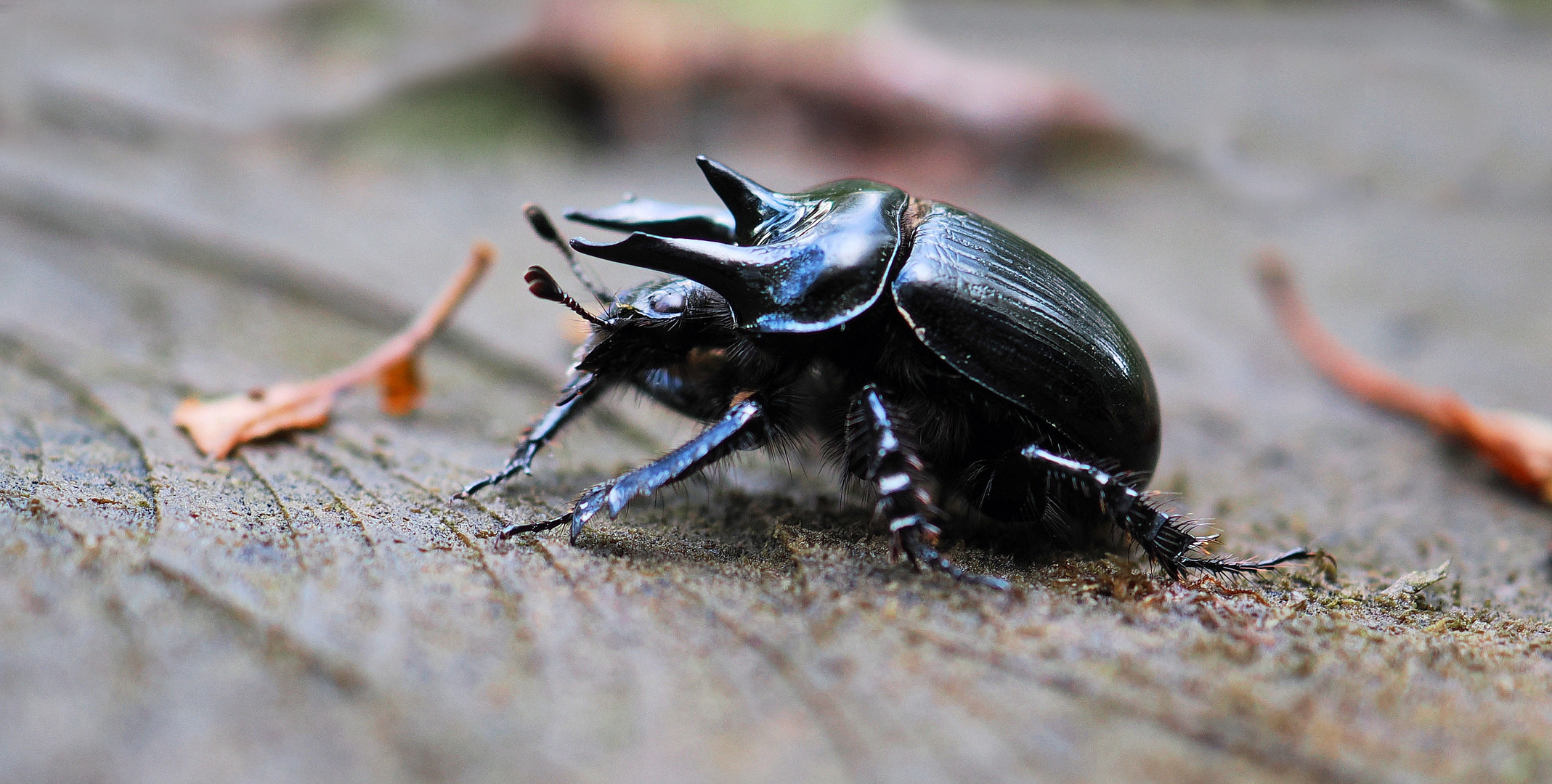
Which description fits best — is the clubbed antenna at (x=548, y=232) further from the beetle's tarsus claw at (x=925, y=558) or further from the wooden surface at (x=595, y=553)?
the beetle's tarsus claw at (x=925, y=558)

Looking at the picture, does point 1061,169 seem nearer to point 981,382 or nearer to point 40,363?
point 981,382

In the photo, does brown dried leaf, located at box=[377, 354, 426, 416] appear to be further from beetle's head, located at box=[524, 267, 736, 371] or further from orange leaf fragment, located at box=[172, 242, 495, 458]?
beetle's head, located at box=[524, 267, 736, 371]

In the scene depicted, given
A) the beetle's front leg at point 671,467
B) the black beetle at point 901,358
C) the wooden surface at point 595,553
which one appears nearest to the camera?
the wooden surface at point 595,553

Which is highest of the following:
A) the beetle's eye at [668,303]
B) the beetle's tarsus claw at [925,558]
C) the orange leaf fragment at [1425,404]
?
the orange leaf fragment at [1425,404]

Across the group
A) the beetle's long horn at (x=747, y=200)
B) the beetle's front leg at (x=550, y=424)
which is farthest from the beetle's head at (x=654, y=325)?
the beetle's long horn at (x=747, y=200)

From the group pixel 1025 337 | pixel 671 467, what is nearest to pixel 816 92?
pixel 1025 337

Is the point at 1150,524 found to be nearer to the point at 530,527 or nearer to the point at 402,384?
the point at 530,527

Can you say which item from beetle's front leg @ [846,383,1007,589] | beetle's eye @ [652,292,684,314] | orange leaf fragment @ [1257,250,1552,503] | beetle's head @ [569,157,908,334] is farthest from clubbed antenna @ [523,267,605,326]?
orange leaf fragment @ [1257,250,1552,503]
